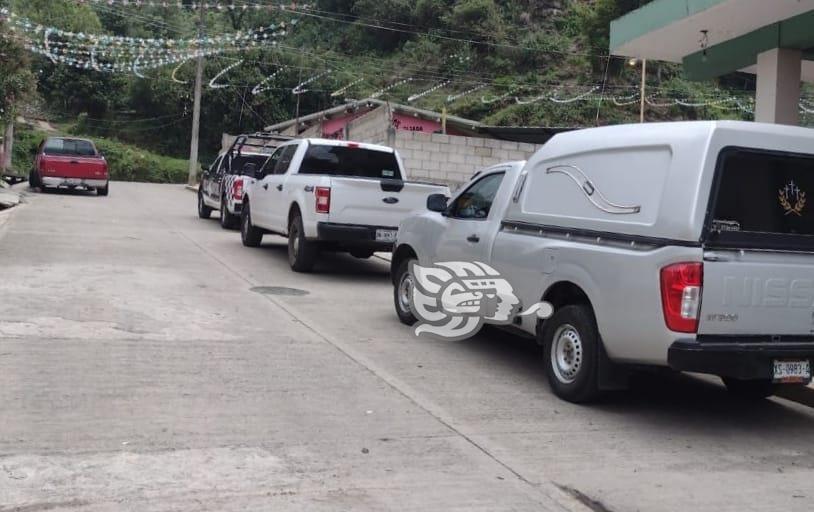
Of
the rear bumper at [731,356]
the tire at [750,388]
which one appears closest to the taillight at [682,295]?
the rear bumper at [731,356]

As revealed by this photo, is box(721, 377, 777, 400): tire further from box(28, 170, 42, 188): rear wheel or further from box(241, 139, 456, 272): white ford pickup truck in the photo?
box(28, 170, 42, 188): rear wheel

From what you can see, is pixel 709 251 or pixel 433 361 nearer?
pixel 709 251

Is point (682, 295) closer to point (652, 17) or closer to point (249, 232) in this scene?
point (652, 17)

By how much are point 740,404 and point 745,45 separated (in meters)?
6.91

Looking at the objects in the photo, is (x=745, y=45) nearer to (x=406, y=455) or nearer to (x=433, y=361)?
(x=433, y=361)

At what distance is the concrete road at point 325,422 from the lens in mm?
4531

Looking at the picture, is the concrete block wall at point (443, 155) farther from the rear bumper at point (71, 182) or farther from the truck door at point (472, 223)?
the truck door at point (472, 223)

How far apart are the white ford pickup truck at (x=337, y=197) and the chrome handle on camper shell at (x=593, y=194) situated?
5.12 m

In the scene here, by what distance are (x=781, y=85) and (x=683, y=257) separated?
274 inches

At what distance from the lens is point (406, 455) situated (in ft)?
16.8

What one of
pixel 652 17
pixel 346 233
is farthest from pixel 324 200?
pixel 652 17

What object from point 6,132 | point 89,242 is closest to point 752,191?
point 89,242

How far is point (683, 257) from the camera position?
18.1ft

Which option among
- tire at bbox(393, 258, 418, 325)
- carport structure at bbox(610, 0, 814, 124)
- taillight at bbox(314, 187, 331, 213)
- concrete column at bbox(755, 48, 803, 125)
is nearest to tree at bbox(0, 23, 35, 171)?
taillight at bbox(314, 187, 331, 213)
